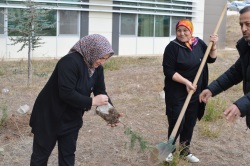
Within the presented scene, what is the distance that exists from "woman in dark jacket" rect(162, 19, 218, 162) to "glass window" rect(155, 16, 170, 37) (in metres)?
15.3

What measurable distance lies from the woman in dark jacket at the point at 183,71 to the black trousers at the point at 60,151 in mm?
1130

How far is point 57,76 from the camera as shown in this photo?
124 inches

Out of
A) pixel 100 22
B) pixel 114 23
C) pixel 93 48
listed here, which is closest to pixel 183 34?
pixel 93 48

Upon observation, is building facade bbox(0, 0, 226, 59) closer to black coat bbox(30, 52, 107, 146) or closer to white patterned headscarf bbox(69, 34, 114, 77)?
black coat bbox(30, 52, 107, 146)

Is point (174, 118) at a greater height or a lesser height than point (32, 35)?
lesser

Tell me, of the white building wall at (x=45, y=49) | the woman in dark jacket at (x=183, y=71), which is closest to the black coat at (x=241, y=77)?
the woman in dark jacket at (x=183, y=71)

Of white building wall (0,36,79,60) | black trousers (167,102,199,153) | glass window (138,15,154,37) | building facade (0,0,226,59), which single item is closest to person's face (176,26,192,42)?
black trousers (167,102,199,153)

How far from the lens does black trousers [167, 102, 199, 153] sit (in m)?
4.23

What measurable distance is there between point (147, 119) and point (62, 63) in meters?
3.34

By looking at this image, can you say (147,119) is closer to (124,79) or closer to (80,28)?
(124,79)

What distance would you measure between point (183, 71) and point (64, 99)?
1.62 m

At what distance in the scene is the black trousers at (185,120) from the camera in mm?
4230

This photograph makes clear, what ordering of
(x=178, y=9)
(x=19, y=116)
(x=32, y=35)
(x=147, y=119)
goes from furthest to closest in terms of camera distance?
(x=178, y=9) < (x=32, y=35) < (x=147, y=119) < (x=19, y=116)

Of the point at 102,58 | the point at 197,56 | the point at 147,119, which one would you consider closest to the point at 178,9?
the point at 147,119
